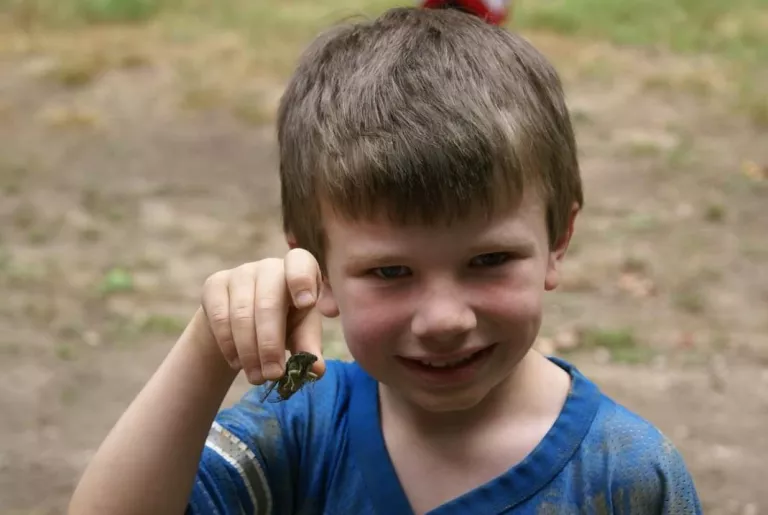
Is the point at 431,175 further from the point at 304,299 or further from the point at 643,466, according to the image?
the point at 643,466

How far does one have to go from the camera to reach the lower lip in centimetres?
144

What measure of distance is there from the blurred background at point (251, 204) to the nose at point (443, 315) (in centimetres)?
100

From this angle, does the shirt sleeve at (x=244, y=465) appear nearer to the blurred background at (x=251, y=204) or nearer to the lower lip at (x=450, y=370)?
the lower lip at (x=450, y=370)

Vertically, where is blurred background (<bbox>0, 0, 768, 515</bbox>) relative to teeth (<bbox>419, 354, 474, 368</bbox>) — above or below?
below

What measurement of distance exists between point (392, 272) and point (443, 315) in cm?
10

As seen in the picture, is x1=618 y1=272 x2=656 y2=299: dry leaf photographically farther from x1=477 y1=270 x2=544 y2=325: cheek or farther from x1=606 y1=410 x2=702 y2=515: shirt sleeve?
x1=477 y1=270 x2=544 y2=325: cheek

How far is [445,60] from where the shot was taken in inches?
59.2

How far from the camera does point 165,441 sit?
144 cm

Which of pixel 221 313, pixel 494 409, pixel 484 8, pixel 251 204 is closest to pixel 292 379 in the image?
pixel 221 313

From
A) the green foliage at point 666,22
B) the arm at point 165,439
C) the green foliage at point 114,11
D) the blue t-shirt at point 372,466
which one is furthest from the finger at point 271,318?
the green foliage at point 114,11

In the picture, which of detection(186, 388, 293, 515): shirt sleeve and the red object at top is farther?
the red object at top

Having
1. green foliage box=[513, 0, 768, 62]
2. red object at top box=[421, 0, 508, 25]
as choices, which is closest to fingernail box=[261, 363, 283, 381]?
red object at top box=[421, 0, 508, 25]

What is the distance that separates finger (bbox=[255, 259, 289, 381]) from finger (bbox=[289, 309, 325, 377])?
2 cm

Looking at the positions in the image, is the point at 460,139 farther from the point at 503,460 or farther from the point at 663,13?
the point at 663,13
